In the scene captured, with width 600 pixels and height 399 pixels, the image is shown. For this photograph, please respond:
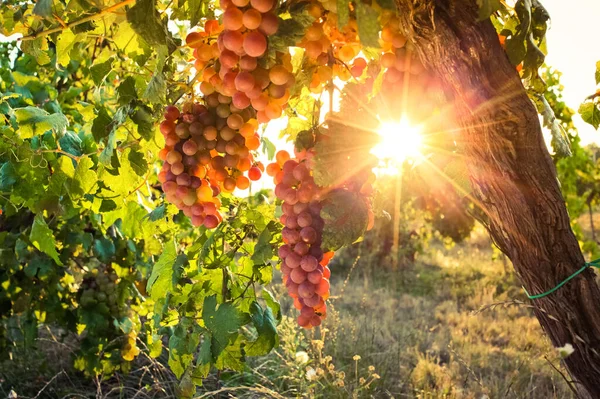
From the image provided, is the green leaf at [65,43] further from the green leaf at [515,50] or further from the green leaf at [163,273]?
the green leaf at [515,50]

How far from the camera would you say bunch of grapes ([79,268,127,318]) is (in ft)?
9.68

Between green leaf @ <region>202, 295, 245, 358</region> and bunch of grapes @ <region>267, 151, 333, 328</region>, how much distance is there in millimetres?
134

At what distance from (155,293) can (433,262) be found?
9224 millimetres

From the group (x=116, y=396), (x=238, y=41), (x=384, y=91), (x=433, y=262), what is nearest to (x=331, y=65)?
(x=384, y=91)

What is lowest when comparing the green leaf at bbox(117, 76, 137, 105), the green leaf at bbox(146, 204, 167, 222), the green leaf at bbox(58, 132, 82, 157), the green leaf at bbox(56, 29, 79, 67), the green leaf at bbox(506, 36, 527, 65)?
the green leaf at bbox(146, 204, 167, 222)

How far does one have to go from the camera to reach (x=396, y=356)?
4.05 meters

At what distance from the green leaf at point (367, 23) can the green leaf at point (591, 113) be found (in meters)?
0.75

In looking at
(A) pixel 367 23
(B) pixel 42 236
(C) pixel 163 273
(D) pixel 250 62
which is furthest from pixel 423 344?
(A) pixel 367 23

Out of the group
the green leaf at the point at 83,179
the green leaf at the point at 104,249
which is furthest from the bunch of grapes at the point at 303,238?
the green leaf at the point at 104,249

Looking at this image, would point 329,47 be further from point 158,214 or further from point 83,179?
point 83,179

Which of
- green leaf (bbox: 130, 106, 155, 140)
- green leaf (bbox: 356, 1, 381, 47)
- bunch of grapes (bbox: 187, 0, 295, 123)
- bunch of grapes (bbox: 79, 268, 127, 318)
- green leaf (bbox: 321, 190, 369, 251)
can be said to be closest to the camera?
green leaf (bbox: 356, 1, 381, 47)

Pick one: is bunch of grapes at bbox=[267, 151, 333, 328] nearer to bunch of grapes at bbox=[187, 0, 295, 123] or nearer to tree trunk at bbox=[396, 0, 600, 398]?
bunch of grapes at bbox=[187, 0, 295, 123]

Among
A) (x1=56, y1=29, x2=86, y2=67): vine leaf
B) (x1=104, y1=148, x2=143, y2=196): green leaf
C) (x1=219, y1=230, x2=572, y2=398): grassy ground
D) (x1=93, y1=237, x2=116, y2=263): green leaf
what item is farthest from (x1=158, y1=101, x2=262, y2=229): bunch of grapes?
(x1=93, y1=237, x2=116, y2=263): green leaf

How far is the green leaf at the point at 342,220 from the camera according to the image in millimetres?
938
